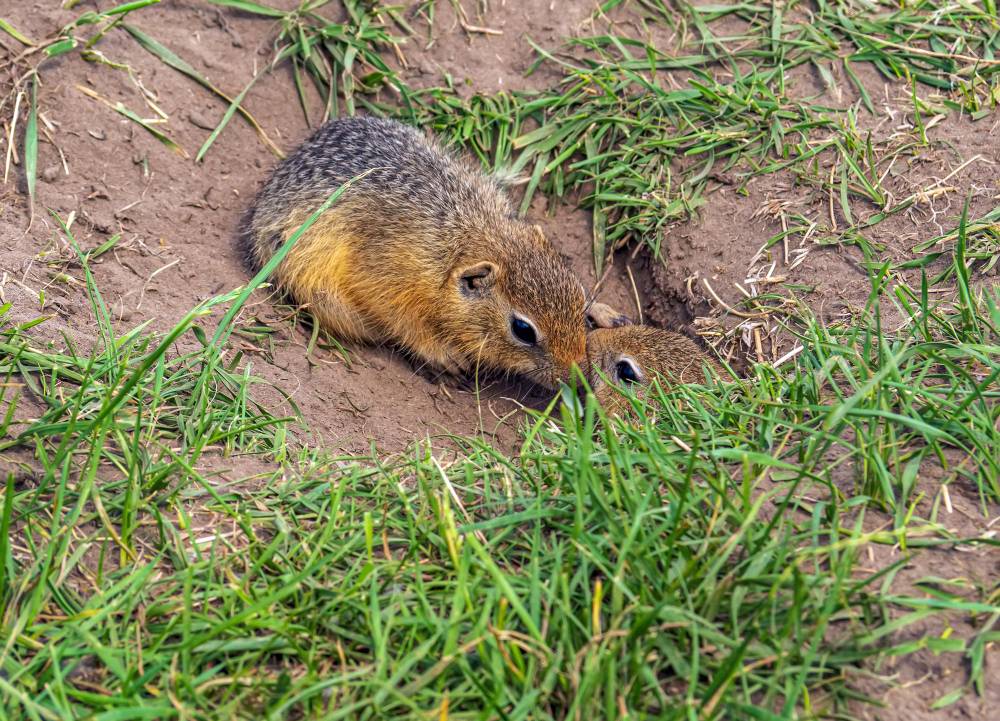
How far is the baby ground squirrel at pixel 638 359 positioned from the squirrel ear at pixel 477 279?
0.74 metres

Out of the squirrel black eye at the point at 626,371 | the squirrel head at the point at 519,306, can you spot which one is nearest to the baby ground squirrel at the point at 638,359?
the squirrel black eye at the point at 626,371

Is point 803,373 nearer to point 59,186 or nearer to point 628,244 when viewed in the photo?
point 628,244

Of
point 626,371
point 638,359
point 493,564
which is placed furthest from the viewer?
point 626,371

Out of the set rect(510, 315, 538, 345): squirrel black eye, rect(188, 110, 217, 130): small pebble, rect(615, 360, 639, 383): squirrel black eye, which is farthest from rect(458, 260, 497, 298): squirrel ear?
rect(188, 110, 217, 130): small pebble

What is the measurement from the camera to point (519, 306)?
18.7 feet

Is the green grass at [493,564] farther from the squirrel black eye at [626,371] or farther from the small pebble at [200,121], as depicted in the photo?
the small pebble at [200,121]

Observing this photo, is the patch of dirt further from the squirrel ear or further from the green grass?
the green grass

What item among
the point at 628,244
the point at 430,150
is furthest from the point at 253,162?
the point at 628,244

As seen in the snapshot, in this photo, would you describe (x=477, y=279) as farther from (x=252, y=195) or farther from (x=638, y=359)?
(x=252, y=195)

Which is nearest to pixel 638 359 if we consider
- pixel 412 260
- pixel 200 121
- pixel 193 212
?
pixel 412 260

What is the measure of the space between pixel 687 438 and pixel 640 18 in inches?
158

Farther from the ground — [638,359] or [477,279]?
[477,279]

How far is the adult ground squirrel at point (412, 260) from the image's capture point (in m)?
5.71

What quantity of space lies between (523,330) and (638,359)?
0.72 m
